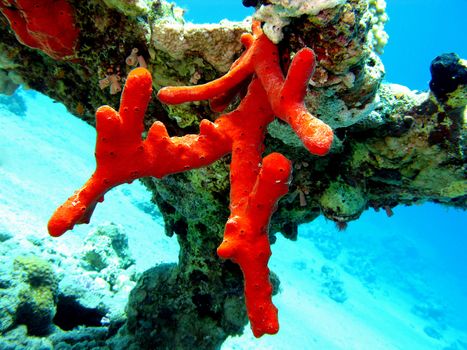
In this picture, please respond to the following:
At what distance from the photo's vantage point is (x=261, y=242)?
1.79 meters

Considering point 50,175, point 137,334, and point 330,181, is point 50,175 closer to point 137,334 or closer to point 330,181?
point 137,334

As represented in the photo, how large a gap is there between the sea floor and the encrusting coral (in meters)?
3.65

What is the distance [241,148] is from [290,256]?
65.3ft

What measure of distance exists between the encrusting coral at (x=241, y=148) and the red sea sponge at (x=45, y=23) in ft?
3.93

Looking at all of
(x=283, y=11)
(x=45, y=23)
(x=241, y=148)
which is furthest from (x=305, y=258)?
(x=283, y=11)

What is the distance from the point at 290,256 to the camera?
20.8 m

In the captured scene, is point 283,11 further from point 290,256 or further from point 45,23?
point 290,256

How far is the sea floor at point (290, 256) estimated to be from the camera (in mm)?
8840

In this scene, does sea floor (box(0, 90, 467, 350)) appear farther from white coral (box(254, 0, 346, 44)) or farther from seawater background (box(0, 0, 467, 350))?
white coral (box(254, 0, 346, 44))

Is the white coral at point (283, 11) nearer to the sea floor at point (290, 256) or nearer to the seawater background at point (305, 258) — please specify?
the seawater background at point (305, 258)

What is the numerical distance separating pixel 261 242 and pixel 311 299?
13748mm

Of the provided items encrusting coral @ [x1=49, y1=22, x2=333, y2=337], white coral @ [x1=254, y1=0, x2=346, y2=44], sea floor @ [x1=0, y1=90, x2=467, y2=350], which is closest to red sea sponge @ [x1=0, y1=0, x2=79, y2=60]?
encrusting coral @ [x1=49, y1=22, x2=333, y2=337]

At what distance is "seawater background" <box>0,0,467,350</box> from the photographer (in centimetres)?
976

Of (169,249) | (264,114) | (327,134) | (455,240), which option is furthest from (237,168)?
(455,240)
